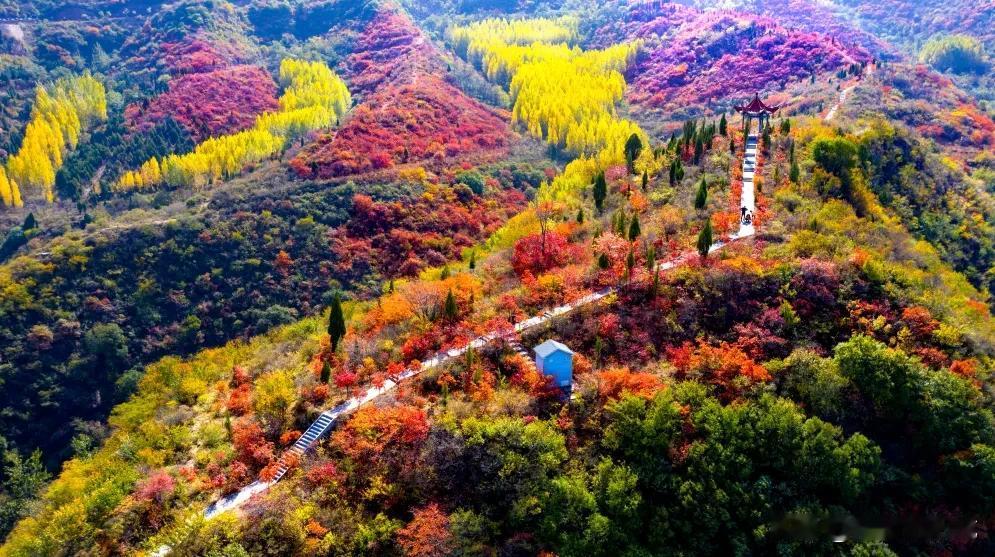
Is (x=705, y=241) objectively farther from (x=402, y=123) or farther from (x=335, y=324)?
(x=402, y=123)

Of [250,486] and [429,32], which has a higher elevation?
[429,32]

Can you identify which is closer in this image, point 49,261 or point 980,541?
point 980,541

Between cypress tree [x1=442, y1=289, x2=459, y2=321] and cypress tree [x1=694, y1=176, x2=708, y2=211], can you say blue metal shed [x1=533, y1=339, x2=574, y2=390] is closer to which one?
cypress tree [x1=442, y1=289, x2=459, y2=321]

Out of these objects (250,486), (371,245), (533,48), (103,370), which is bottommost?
(103,370)

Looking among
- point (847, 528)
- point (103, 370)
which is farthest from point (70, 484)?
point (847, 528)

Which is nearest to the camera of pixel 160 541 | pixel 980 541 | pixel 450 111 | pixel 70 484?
pixel 160 541

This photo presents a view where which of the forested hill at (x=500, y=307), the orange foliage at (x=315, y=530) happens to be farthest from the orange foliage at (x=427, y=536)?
the orange foliage at (x=315, y=530)

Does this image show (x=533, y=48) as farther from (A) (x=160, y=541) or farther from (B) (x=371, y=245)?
(A) (x=160, y=541)

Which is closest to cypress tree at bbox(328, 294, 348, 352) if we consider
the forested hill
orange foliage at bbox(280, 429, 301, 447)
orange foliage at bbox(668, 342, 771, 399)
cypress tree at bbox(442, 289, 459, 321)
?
the forested hill
